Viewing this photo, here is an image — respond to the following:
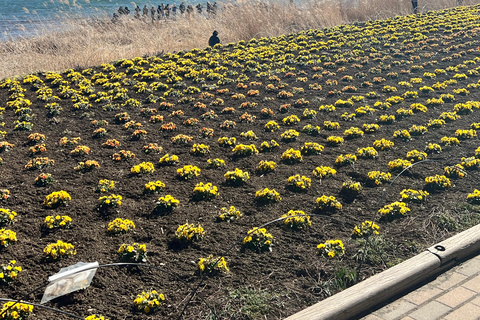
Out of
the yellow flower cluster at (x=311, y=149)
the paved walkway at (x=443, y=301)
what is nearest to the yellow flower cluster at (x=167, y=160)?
the yellow flower cluster at (x=311, y=149)

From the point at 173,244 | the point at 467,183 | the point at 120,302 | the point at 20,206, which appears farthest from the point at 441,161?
the point at 20,206

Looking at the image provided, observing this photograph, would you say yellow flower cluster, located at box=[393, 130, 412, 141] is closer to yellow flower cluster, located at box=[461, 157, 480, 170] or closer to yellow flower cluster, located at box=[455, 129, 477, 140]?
yellow flower cluster, located at box=[455, 129, 477, 140]

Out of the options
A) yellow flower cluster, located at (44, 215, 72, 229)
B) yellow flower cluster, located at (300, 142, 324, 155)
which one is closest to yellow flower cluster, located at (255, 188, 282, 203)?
yellow flower cluster, located at (300, 142, 324, 155)

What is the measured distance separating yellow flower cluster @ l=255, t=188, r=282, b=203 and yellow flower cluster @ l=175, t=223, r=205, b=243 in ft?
3.81

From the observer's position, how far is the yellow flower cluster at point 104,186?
626cm

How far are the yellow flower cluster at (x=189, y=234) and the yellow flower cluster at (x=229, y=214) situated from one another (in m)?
0.46

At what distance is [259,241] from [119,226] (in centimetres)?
167

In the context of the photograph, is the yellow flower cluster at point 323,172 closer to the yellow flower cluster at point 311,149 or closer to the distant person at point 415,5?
the yellow flower cluster at point 311,149

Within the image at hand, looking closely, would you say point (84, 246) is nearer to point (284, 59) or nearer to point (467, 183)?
point (467, 183)

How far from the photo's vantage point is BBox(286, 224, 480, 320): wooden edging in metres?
4.04

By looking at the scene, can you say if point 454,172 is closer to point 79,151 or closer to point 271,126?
point 271,126

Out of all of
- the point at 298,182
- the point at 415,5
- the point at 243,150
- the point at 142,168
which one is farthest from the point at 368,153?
the point at 415,5

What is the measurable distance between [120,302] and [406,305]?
2.73 metres

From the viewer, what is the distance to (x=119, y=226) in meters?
5.33
